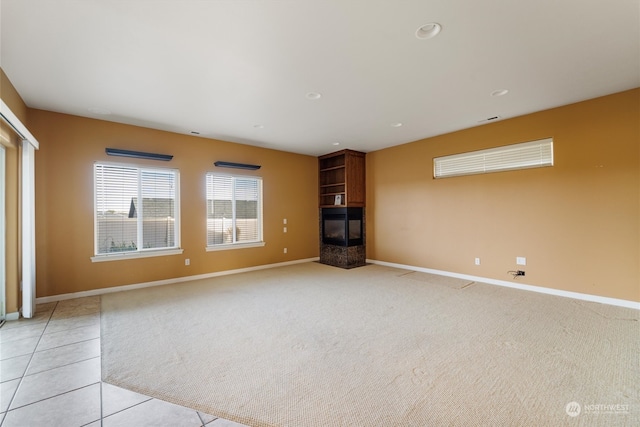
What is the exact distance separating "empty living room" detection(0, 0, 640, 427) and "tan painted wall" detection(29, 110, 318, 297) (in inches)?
1.2

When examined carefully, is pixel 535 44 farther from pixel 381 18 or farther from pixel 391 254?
pixel 391 254

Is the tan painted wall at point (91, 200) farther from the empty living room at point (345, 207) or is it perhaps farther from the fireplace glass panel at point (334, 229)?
the fireplace glass panel at point (334, 229)

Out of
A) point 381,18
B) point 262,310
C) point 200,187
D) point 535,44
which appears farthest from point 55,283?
point 535,44

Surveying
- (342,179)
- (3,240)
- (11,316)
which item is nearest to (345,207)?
(342,179)

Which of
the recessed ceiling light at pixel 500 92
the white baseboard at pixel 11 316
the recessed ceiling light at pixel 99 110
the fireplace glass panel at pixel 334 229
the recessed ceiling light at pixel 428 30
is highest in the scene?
the recessed ceiling light at pixel 99 110

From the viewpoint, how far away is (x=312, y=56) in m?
2.53

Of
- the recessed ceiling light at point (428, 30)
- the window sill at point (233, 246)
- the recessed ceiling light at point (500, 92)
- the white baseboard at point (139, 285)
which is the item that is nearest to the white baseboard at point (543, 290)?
the recessed ceiling light at point (500, 92)

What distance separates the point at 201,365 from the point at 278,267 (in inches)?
155

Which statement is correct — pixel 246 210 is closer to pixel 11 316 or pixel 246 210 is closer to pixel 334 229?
pixel 334 229

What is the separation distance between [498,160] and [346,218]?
3.14 metres

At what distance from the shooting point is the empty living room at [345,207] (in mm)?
1907

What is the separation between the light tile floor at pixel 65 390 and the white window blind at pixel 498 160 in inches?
197

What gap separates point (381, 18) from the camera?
6.72 ft

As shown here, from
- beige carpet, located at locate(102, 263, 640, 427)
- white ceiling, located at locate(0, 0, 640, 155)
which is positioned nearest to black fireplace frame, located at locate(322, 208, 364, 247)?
beige carpet, located at locate(102, 263, 640, 427)
